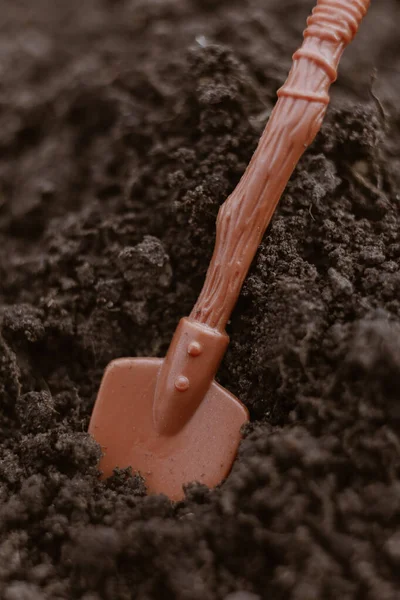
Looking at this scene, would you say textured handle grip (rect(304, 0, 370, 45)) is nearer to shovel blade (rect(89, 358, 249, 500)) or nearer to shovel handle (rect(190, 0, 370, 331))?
shovel handle (rect(190, 0, 370, 331))

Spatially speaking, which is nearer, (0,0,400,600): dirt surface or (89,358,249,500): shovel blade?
(0,0,400,600): dirt surface

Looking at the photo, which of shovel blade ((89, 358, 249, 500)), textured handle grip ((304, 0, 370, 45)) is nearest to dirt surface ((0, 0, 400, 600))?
shovel blade ((89, 358, 249, 500))

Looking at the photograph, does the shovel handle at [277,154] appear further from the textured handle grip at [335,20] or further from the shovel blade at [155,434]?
the shovel blade at [155,434]

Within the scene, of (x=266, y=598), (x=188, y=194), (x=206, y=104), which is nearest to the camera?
(x=266, y=598)

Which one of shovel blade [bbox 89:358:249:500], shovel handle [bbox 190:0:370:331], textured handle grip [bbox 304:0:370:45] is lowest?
shovel blade [bbox 89:358:249:500]

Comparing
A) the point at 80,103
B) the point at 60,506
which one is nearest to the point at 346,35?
the point at 80,103

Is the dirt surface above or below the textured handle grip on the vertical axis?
below

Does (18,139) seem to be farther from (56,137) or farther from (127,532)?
(127,532)
